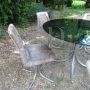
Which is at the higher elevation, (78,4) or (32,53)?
(32,53)

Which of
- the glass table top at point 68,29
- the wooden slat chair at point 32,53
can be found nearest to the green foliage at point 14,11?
the glass table top at point 68,29

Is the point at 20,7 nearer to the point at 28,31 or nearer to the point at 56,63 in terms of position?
the point at 28,31

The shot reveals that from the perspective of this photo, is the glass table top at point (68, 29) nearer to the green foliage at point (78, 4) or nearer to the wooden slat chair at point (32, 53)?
the wooden slat chair at point (32, 53)

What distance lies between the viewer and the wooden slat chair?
2701mm

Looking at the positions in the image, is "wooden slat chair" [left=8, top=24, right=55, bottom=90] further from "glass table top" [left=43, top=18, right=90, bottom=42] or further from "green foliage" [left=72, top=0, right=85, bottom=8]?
"green foliage" [left=72, top=0, right=85, bottom=8]

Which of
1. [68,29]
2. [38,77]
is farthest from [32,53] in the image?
[68,29]

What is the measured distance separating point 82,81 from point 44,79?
577 mm

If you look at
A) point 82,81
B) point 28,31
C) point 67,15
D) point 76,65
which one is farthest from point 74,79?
point 67,15

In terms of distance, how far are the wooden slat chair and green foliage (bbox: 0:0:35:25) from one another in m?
2.04

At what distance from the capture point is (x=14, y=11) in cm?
516

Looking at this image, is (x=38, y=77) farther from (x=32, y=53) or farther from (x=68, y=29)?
(x=68, y=29)

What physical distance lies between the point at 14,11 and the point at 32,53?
2.40 meters

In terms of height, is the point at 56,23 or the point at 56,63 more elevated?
the point at 56,23

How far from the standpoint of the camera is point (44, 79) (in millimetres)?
3146
